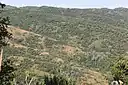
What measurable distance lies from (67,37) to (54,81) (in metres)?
95.3

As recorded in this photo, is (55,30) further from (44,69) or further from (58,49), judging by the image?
(44,69)

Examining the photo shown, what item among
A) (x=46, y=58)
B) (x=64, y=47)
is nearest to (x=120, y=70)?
(x=46, y=58)

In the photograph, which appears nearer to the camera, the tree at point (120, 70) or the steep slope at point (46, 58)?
the tree at point (120, 70)

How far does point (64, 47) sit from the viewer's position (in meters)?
125

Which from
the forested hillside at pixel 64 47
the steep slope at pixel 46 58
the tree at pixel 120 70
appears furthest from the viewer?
the forested hillside at pixel 64 47

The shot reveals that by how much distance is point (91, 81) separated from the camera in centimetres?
8425

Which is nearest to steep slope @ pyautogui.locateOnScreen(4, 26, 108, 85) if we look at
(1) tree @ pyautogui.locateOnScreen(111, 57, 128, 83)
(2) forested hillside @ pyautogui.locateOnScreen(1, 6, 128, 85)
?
(2) forested hillside @ pyautogui.locateOnScreen(1, 6, 128, 85)

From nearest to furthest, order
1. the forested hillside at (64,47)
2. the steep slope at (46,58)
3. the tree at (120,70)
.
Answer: the tree at (120,70), the steep slope at (46,58), the forested hillside at (64,47)

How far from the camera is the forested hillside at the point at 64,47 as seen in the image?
8862 centimetres

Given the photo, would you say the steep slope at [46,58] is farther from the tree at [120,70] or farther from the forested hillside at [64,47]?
the tree at [120,70]

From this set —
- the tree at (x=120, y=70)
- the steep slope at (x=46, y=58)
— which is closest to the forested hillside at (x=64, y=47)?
the steep slope at (x=46, y=58)

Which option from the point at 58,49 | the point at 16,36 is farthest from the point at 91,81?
the point at 16,36

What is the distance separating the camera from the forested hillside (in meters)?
88.6

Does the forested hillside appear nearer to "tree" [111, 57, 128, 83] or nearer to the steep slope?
the steep slope
